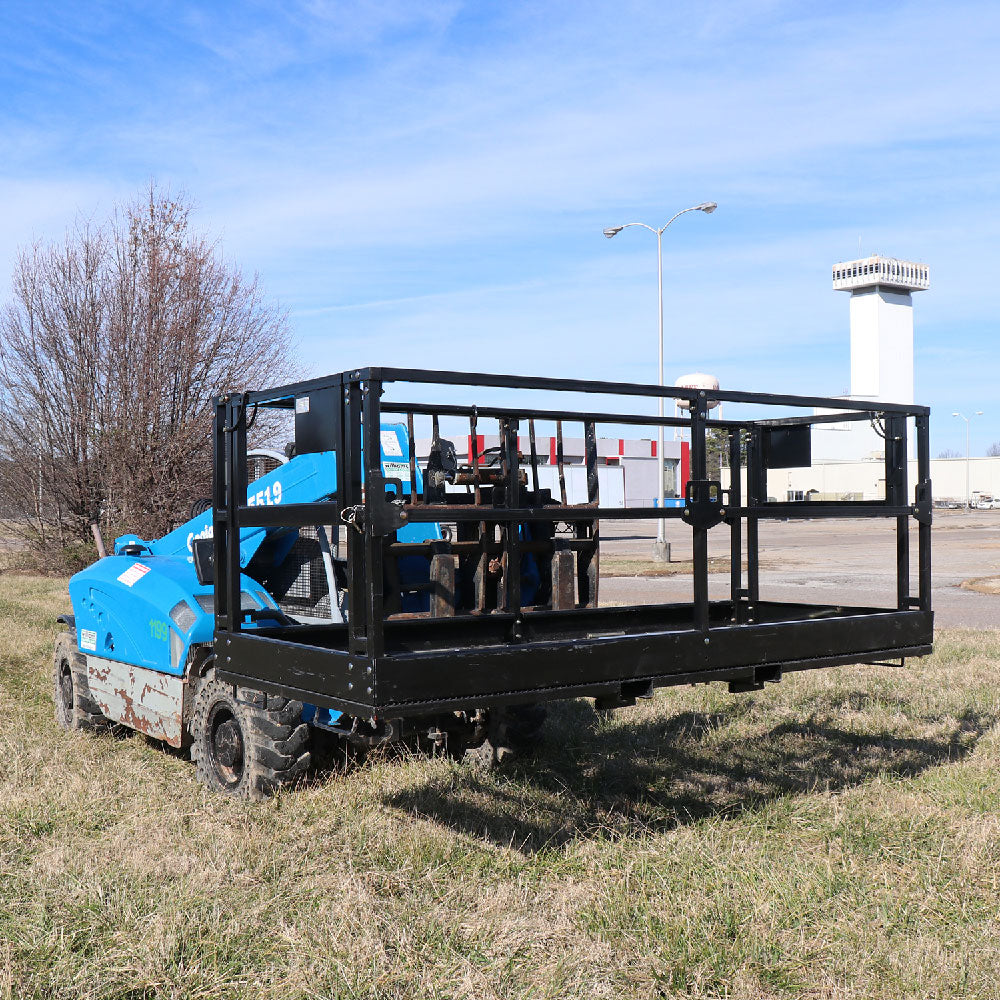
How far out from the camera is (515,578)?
470 cm

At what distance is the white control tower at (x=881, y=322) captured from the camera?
12838 centimetres

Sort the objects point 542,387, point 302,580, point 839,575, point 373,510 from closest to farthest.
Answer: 1. point 373,510
2. point 542,387
3. point 302,580
4. point 839,575

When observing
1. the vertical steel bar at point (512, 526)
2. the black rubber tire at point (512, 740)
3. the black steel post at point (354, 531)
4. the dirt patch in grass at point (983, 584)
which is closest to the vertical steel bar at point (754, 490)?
the vertical steel bar at point (512, 526)

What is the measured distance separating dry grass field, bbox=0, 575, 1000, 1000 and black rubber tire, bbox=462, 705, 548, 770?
149 millimetres

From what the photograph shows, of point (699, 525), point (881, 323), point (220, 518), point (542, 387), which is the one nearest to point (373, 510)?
point (542, 387)

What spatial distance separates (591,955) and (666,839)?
4.20 ft

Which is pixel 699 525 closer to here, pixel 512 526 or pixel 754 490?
pixel 512 526

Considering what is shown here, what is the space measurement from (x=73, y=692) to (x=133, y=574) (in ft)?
4.90

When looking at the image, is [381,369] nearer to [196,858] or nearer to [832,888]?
[196,858]

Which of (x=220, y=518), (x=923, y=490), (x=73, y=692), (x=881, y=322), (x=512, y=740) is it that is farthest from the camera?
(x=881, y=322)

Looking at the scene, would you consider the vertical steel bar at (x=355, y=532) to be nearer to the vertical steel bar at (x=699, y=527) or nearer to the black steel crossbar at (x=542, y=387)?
the black steel crossbar at (x=542, y=387)

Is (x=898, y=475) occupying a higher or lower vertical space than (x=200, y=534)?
higher

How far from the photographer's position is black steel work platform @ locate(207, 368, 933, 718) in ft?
12.3

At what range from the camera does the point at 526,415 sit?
4961 millimetres
